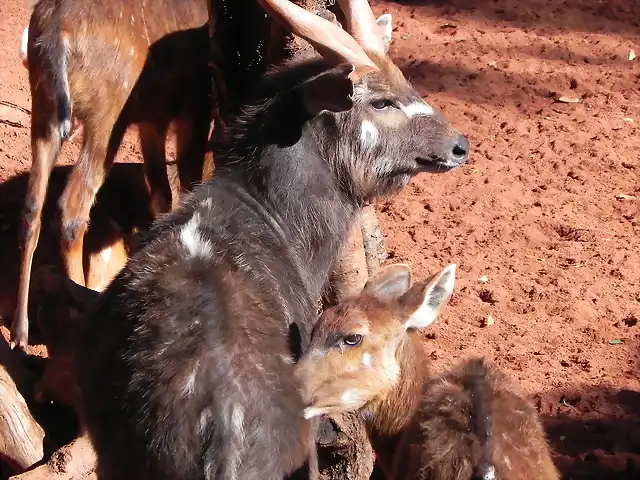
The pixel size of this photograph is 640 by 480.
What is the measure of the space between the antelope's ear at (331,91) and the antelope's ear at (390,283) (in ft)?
2.88

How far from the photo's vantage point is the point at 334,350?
4012 mm

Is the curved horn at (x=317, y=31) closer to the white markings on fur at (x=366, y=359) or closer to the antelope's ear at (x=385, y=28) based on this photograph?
the antelope's ear at (x=385, y=28)

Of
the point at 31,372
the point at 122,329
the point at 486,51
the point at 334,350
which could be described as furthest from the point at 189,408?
the point at 486,51

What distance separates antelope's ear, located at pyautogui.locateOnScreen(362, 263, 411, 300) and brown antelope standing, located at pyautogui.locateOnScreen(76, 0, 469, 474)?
0.78ft

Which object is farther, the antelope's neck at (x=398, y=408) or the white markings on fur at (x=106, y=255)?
the white markings on fur at (x=106, y=255)

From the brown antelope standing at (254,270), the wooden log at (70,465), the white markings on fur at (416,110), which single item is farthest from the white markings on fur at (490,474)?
the wooden log at (70,465)

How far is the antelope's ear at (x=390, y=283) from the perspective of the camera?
4.27 m

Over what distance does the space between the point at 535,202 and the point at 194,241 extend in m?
4.21

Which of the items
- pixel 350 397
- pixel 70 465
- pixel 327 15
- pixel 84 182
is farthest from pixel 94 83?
pixel 350 397

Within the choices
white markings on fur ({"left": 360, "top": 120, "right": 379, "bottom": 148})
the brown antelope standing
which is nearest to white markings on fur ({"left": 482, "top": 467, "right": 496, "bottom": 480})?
the brown antelope standing

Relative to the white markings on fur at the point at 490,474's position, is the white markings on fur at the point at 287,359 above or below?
above

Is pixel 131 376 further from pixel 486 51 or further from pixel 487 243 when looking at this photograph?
pixel 486 51

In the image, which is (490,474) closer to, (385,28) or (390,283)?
(390,283)

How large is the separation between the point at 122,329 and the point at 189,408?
0.53 meters
